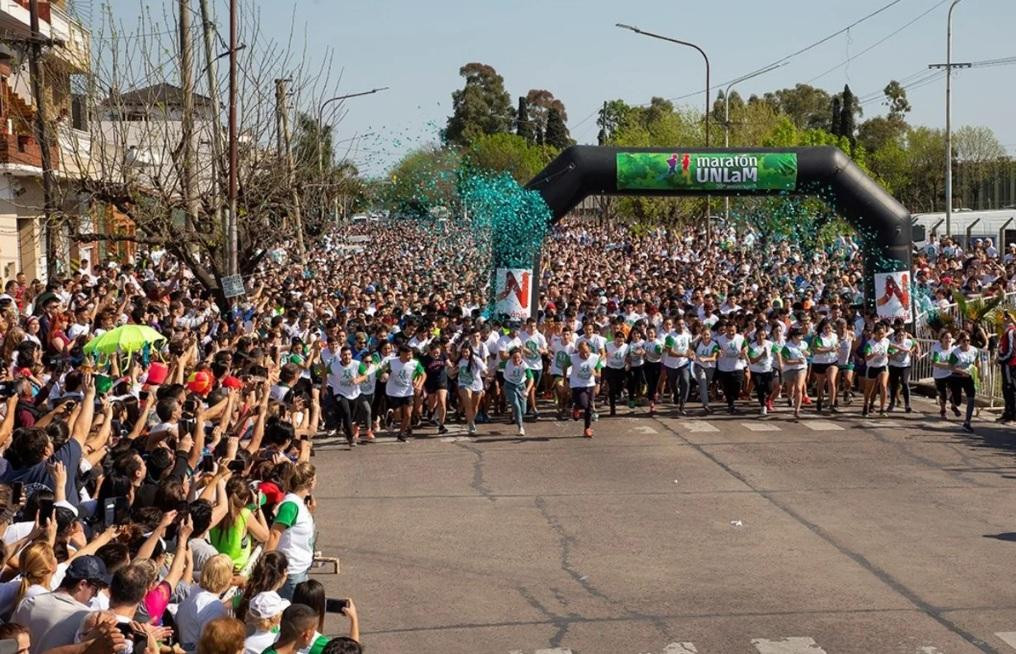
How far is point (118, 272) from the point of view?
27281mm

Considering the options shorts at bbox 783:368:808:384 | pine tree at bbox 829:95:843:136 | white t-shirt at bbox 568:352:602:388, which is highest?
pine tree at bbox 829:95:843:136

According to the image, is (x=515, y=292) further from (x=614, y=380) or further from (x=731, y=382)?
(x=731, y=382)

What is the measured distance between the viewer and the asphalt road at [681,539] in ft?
31.4

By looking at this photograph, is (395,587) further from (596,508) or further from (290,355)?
(290,355)

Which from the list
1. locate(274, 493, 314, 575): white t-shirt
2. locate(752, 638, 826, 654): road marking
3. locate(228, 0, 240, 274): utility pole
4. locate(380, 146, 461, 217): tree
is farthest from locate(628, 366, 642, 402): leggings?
locate(380, 146, 461, 217): tree

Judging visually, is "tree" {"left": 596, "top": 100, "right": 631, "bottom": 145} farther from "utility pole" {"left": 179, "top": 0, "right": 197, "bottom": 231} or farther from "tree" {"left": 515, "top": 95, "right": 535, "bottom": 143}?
"utility pole" {"left": 179, "top": 0, "right": 197, "bottom": 231}

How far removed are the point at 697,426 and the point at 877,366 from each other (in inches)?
107

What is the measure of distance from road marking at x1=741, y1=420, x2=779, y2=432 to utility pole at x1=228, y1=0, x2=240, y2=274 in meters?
9.12

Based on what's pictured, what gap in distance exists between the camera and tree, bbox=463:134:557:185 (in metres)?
89.8

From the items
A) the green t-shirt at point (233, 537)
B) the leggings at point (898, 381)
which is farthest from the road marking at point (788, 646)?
the leggings at point (898, 381)

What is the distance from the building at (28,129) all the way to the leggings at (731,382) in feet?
41.3

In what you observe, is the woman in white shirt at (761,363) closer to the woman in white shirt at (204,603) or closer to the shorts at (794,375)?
the shorts at (794,375)

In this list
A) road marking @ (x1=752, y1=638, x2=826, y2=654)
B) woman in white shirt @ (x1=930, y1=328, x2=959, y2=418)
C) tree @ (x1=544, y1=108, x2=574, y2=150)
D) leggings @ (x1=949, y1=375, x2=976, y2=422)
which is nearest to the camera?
road marking @ (x1=752, y1=638, x2=826, y2=654)

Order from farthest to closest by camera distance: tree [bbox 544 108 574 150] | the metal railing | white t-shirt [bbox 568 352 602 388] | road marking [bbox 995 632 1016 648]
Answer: tree [bbox 544 108 574 150] → the metal railing → white t-shirt [bbox 568 352 602 388] → road marking [bbox 995 632 1016 648]
